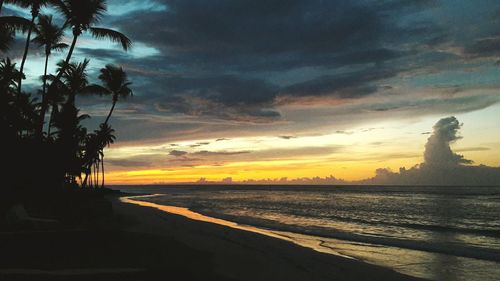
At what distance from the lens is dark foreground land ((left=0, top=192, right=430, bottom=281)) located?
338 inches

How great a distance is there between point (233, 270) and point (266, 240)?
21.9 feet

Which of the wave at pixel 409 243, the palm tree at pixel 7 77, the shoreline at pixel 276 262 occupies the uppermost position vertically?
the palm tree at pixel 7 77

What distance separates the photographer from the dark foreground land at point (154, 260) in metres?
8.59

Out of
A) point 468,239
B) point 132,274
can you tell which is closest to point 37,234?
point 132,274

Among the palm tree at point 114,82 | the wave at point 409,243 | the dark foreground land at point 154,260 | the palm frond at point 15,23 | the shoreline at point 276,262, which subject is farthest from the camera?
the palm tree at point 114,82

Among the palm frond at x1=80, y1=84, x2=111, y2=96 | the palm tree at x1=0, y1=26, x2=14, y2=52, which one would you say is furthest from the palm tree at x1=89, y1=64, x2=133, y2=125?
the palm tree at x1=0, y1=26, x2=14, y2=52

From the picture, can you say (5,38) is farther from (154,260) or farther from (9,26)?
(154,260)

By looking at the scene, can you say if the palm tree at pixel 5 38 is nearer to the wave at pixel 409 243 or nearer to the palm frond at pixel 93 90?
the palm frond at pixel 93 90

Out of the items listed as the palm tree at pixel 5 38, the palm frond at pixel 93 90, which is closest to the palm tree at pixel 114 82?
the palm frond at pixel 93 90

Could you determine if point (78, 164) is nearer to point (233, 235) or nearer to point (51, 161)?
point (51, 161)

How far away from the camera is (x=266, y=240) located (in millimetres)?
17016

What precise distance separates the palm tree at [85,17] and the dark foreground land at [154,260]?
11800mm

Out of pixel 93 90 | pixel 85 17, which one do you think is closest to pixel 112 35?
pixel 85 17

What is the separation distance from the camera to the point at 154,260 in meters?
10.7
